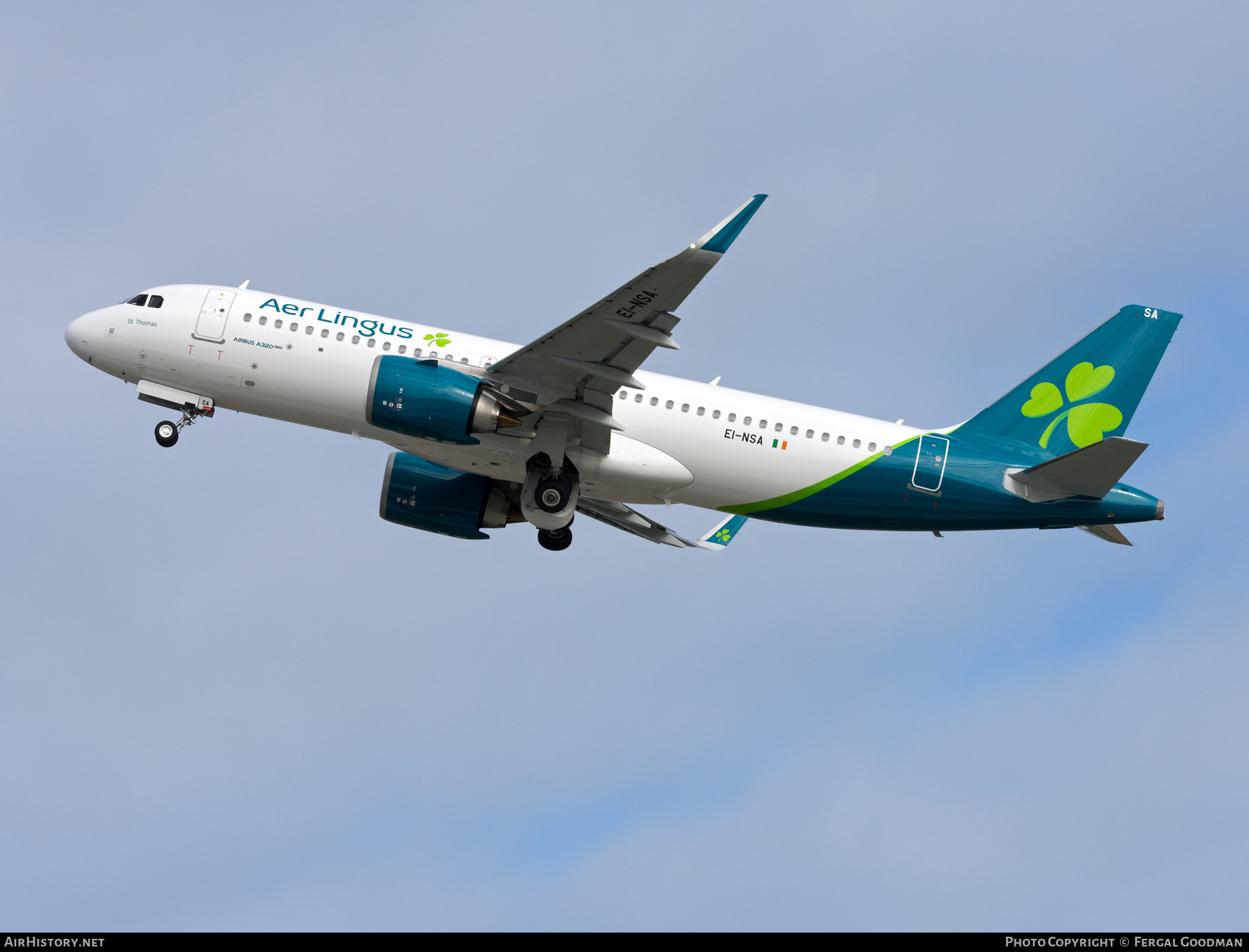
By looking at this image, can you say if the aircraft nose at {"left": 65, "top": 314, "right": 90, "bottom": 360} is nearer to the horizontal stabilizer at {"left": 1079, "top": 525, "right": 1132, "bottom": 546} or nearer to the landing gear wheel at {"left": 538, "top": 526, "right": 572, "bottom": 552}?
the landing gear wheel at {"left": 538, "top": 526, "right": 572, "bottom": 552}

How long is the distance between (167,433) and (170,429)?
0.16 m

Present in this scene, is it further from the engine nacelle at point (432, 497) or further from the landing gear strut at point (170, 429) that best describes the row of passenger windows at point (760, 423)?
the landing gear strut at point (170, 429)

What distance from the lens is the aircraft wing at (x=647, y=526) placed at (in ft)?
135

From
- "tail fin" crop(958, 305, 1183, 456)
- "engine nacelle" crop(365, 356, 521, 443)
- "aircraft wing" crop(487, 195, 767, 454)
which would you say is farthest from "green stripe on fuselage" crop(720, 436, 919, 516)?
"engine nacelle" crop(365, 356, 521, 443)

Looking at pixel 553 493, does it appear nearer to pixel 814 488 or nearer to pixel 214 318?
pixel 814 488

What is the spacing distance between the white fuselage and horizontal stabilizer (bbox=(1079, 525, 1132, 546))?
18.3 ft

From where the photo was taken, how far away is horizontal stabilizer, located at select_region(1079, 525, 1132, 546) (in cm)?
3625

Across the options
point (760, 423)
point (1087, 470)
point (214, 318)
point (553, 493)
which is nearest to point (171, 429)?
point (214, 318)

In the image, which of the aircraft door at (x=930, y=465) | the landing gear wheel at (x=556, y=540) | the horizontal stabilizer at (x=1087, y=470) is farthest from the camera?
the landing gear wheel at (x=556, y=540)

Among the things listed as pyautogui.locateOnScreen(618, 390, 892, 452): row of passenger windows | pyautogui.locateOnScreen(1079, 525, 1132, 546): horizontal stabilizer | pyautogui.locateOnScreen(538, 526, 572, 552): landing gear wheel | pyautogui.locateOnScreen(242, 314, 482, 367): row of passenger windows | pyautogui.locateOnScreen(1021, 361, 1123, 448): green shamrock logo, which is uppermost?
pyautogui.locateOnScreen(1021, 361, 1123, 448): green shamrock logo

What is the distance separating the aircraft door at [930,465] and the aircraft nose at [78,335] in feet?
77.5

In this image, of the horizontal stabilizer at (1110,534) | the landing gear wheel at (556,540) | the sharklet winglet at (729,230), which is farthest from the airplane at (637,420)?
the sharklet winglet at (729,230)

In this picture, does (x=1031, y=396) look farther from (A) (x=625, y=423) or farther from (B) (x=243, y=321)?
(B) (x=243, y=321)

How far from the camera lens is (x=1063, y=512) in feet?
117
